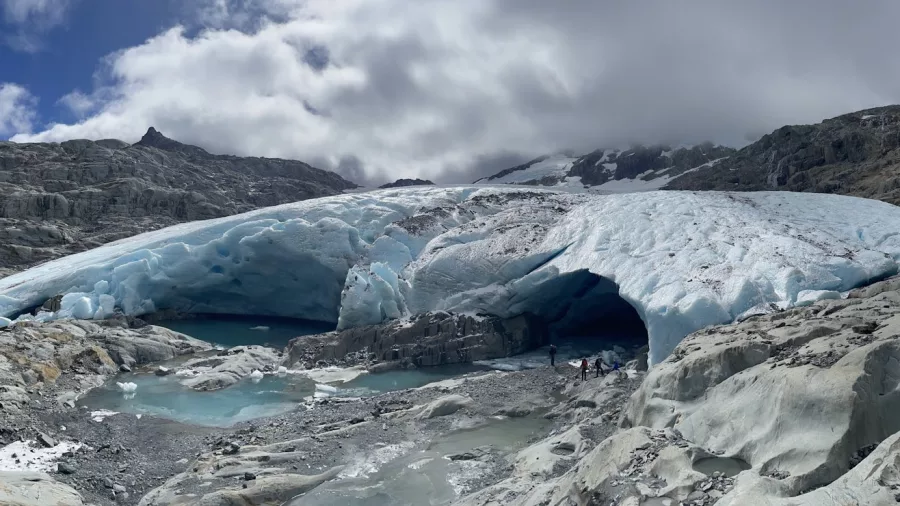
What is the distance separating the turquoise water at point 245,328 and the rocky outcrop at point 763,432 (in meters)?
23.0

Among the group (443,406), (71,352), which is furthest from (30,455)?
(71,352)

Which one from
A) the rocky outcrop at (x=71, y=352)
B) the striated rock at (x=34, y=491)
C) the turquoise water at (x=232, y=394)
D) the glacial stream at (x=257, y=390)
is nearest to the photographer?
the striated rock at (x=34, y=491)

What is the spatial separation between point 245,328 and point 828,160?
193 ft

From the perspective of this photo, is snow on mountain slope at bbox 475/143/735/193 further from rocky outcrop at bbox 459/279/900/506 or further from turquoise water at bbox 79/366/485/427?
rocky outcrop at bbox 459/279/900/506

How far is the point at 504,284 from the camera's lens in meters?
26.0

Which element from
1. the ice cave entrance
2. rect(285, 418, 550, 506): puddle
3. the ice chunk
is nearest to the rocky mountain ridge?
the ice cave entrance

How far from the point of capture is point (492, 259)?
2655 centimetres

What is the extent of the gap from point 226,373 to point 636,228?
17269 mm

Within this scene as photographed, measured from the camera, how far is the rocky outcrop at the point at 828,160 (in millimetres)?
53656

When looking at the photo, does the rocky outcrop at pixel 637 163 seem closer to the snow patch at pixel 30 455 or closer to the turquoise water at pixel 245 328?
the turquoise water at pixel 245 328

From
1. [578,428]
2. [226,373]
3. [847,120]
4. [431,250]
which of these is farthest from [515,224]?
[847,120]

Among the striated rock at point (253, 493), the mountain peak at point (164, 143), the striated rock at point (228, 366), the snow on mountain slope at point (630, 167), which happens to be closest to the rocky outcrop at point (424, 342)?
the striated rock at point (228, 366)

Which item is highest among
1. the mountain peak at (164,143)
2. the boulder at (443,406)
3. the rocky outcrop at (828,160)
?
the mountain peak at (164,143)

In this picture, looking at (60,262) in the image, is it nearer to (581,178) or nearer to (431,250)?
(431,250)
